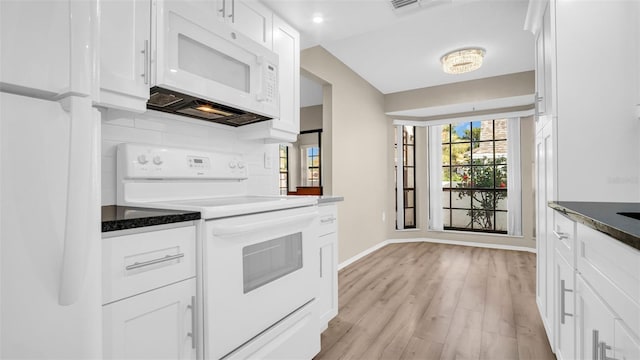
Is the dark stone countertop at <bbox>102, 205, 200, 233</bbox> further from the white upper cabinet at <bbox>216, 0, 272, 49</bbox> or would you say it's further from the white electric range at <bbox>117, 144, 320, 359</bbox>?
the white upper cabinet at <bbox>216, 0, 272, 49</bbox>

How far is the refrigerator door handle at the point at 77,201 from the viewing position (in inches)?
27.6

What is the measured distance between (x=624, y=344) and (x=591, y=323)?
325mm

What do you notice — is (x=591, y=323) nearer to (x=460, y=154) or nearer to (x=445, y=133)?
(x=460, y=154)

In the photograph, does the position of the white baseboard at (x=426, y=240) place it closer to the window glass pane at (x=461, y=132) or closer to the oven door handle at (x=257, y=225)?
the window glass pane at (x=461, y=132)

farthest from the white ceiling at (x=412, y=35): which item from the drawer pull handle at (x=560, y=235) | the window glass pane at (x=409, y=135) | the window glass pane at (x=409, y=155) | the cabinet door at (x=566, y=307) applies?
the cabinet door at (x=566, y=307)

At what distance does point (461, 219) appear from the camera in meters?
5.20

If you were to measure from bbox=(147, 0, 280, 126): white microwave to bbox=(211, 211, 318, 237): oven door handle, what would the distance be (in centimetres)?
66

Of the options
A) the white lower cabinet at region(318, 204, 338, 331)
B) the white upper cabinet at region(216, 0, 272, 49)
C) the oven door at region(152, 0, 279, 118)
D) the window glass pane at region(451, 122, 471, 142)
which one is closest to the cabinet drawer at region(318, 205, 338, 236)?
the white lower cabinet at region(318, 204, 338, 331)

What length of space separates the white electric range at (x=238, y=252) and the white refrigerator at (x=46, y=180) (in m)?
0.46

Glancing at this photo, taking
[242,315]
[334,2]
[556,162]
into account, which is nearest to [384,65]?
[334,2]

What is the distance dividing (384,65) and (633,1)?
2.61m

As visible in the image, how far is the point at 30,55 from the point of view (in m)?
0.66

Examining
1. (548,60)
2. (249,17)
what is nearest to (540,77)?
(548,60)

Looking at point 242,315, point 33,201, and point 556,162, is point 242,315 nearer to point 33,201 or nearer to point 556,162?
point 33,201
